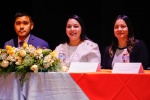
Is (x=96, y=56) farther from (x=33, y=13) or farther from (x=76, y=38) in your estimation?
(x=33, y=13)

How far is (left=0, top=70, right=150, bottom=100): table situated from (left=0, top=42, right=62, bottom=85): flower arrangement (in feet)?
0.16

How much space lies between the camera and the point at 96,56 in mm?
3740

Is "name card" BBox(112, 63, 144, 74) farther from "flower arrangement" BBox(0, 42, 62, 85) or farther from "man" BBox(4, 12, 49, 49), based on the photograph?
"man" BBox(4, 12, 49, 49)

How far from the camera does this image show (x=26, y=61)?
110 inches

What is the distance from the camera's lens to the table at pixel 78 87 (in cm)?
273

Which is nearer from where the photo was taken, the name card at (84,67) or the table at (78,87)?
the table at (78,87)

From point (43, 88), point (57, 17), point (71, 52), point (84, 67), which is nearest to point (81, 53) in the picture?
point (71, 52)

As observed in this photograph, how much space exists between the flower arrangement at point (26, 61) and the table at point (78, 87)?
50mm

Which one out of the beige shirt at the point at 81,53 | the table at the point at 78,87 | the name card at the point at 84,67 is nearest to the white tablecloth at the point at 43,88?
the table at the point at 78,87

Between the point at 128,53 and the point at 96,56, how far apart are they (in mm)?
323

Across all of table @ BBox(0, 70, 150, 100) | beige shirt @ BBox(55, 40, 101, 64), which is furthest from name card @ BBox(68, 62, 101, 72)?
beige shirt @ BBox(55, 40, 101, 64)

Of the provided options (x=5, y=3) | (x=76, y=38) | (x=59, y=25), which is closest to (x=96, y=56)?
(x=76, y=38)

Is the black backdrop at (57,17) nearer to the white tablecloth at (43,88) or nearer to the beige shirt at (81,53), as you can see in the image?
the beige shirt at (81,53)

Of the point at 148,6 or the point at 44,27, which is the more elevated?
the point at 148,6
